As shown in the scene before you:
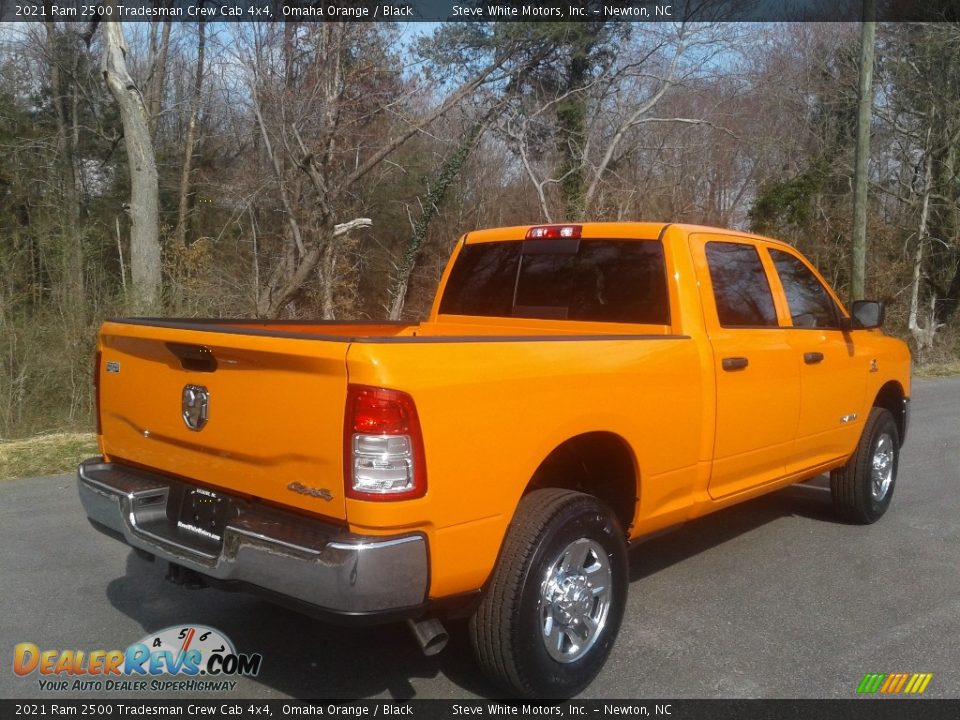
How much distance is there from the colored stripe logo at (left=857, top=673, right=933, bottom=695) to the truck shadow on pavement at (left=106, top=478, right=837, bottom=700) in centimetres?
150

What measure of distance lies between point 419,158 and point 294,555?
1937cm

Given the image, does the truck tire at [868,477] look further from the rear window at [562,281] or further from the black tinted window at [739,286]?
the rear window at [562,281]

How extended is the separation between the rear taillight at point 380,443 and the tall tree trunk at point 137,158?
11553mm

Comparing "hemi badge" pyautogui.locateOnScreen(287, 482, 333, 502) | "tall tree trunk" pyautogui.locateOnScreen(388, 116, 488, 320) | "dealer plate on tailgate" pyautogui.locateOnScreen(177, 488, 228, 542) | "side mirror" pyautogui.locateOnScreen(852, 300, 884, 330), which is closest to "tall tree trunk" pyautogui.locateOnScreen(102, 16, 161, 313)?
"tall tree trunk" pyautogui.locateOnScreen(388, 116, 488, 320)

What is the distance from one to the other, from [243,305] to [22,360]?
5.76 meters

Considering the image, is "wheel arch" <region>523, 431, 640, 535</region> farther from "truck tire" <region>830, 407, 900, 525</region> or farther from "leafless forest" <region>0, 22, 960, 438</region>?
"leafless forest" <region>0, 22, 960, 438</region>

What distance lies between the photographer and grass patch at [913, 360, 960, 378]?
1672 centimetres

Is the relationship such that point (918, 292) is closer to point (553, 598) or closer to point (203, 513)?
point (553, 598)

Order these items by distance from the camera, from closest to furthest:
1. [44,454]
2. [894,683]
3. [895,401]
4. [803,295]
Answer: [894,683], [803,295], [895,401], [44,454]

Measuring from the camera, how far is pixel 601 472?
13.6ft

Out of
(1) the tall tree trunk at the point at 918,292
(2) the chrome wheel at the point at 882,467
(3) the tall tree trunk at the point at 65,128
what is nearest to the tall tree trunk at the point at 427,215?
(3) the tall tree trunk at the point at 65,128

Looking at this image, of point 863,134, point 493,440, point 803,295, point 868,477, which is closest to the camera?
point 493,440

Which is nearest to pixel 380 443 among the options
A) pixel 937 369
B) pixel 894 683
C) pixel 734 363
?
pixel 734 363

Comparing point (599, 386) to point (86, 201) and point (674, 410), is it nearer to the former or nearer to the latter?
point (674, 410)
